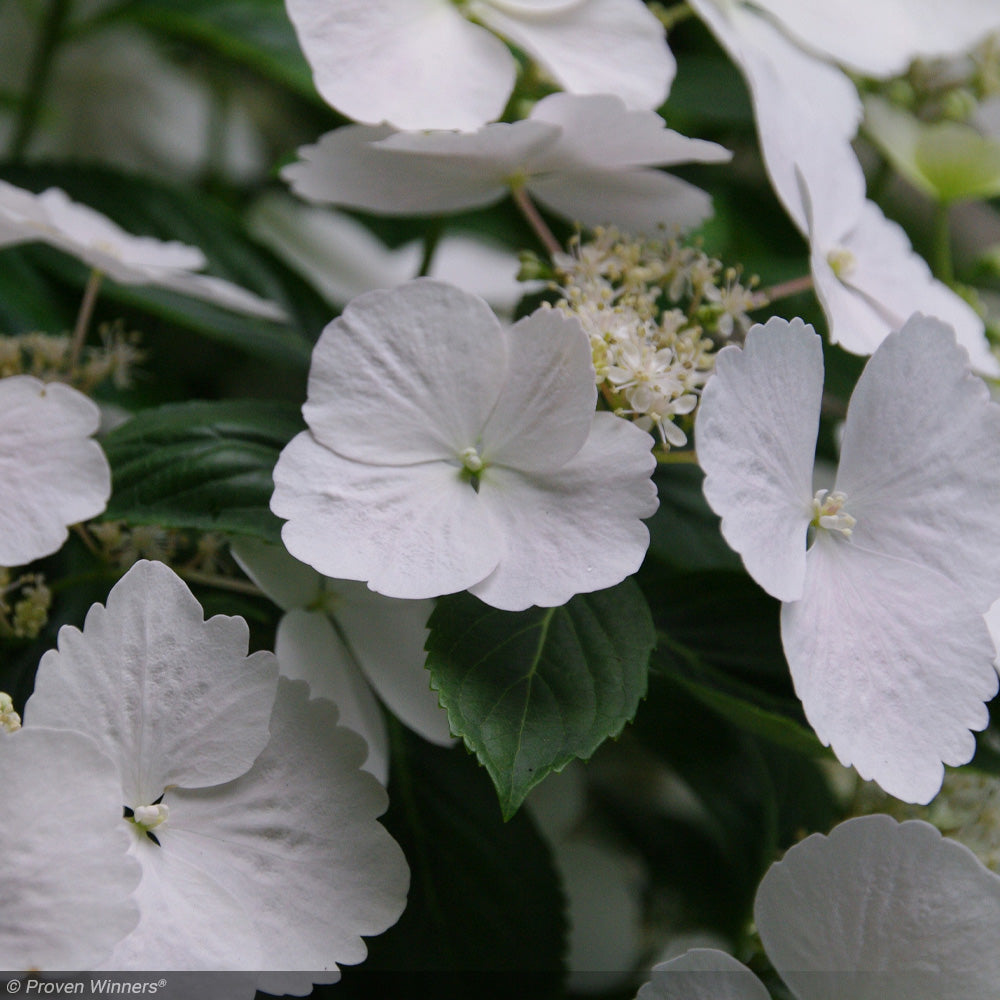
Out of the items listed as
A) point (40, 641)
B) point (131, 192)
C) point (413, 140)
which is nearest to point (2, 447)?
point (40, 641)

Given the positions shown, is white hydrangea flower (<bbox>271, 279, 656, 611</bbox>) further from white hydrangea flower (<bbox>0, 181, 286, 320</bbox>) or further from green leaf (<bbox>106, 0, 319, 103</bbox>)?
green leaf (<bbox>106, 0, 319, 103</bbox>)

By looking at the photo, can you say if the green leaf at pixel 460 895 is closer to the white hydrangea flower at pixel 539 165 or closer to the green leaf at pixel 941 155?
the white hydrangea flower at pixel 539 165

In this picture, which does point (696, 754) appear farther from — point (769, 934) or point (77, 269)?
point (77, 269)

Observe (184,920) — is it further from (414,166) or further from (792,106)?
(792,106)

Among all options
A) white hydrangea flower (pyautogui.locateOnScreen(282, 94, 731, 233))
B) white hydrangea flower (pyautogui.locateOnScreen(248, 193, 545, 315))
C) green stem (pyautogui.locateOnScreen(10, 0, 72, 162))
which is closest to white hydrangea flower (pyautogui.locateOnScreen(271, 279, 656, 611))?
white hydrangea flower (pyautogui.locateOnScreen(282, 94, 731, 233))

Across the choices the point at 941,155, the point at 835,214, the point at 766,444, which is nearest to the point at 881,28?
the point at 941,155

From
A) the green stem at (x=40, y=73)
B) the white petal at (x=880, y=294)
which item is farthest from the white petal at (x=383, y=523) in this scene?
the green stem at (x=40, y=73)
